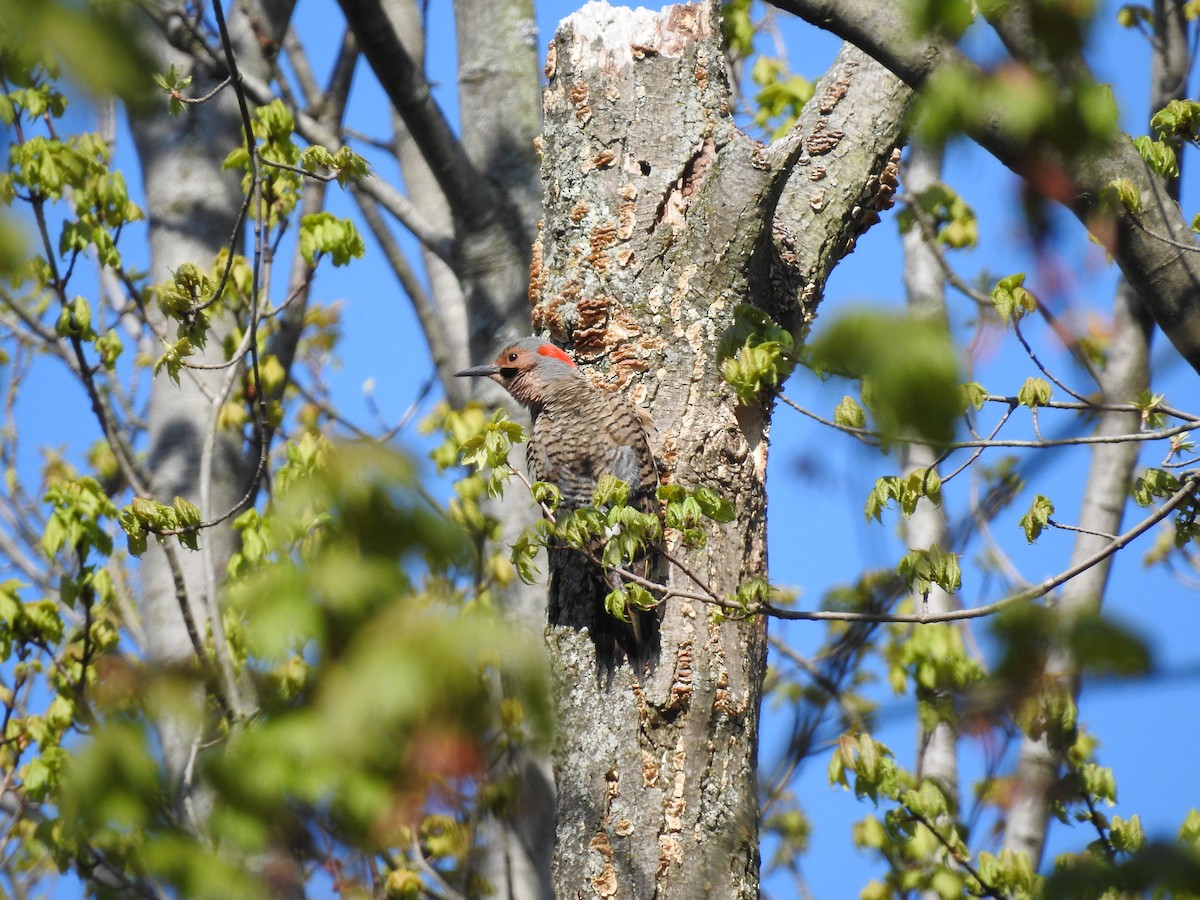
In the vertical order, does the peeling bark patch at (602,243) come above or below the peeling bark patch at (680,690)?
above

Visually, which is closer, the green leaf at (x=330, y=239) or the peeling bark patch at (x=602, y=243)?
the peeling bark patch at (x=602, y=243)

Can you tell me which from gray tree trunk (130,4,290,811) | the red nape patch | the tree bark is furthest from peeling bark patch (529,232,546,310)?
gray tree trunk (130,4,290,811)

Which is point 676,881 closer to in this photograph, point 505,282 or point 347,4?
point 505,282

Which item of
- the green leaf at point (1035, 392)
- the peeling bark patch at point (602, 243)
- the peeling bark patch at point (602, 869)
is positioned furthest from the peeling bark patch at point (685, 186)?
the peeling bark patch at point (602, 869)

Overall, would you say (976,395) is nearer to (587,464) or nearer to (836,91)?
(587,464)

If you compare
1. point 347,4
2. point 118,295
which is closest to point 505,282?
point 347,4

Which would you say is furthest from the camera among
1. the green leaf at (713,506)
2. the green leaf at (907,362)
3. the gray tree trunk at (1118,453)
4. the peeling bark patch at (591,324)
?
the gray tree trunk at (1118,453)

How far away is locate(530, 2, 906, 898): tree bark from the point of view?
318cm

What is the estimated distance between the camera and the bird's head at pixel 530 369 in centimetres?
426

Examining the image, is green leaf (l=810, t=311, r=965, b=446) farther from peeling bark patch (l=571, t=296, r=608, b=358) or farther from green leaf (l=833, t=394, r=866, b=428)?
peeling bark patch (l=571, t=296, r=608, b=358)

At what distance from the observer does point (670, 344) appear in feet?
11.7

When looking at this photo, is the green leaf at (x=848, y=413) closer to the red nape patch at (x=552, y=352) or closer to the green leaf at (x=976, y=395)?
the green leaf at (x=976, y=395)

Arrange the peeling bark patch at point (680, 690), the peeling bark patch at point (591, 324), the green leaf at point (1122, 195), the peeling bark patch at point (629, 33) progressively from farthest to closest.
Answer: the peeling bark patch at point (629, 33) → the peeling bark patch at point (591, 324) → the peeling bark patch at point (680, 690) → the green leaf at point (1122, 195)

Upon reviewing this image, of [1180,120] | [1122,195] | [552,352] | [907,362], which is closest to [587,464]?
[552,352]
